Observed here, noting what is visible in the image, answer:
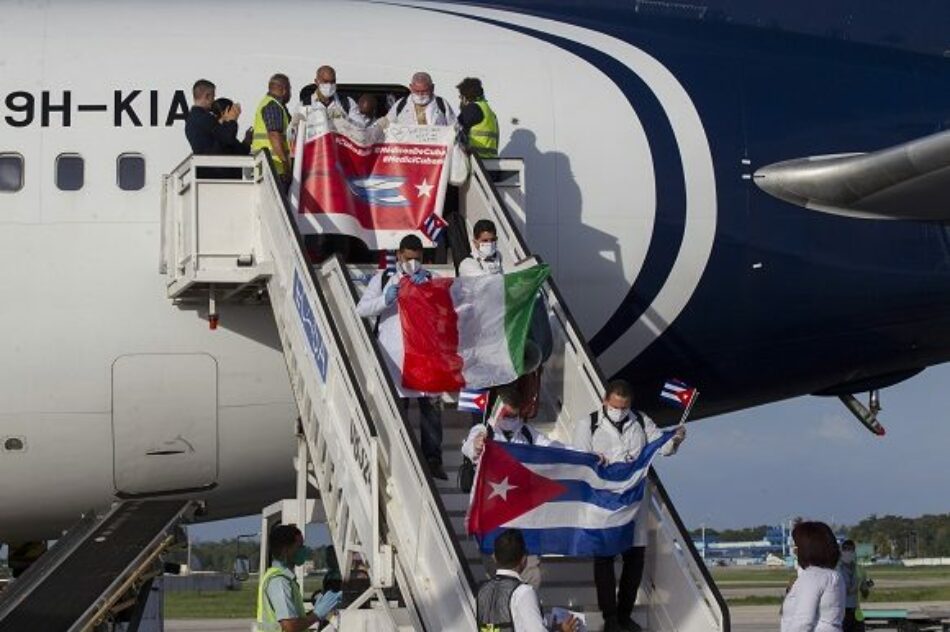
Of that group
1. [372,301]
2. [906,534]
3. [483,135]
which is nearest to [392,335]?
[372,301]

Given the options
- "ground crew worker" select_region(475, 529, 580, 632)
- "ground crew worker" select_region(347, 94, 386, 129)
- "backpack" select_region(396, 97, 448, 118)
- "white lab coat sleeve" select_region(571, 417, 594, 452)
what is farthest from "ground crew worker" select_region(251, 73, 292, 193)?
"ground crew worker" select_region(475, 529, 580, 632)

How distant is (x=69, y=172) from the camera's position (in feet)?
53.1

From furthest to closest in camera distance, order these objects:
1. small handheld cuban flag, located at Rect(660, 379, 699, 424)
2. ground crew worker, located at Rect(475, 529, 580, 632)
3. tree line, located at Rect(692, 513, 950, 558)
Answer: tree line, located at Rect(692, 513, 950, 558) < small handheld cuban flag, located at Rect(660, 379, 699, 424) < ground crew worker, located at Rect(475, 529, 580, 632)

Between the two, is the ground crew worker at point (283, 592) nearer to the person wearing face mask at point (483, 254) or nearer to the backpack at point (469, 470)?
the backpack at point (469, 470)

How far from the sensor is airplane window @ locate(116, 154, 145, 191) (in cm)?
1619

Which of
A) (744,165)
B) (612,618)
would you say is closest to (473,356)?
(612,618)

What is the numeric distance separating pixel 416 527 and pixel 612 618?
141 centimetres

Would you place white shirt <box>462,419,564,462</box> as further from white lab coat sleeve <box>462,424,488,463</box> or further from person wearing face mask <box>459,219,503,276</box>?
person wearing face mask <box>459,219,503,276</box>

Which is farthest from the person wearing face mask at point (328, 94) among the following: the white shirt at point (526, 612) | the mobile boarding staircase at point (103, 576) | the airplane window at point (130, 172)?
the white shirt at point (526, 612)

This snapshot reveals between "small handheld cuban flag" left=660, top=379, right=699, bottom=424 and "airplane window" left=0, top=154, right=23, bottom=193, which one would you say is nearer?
"small handheld cuban flag" left=660, top=379, right=699, bottom=424

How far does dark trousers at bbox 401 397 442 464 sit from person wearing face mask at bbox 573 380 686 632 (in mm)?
1264

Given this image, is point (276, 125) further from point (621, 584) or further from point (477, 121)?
point (621, 584)

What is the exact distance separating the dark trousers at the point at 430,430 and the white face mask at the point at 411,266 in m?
0.94

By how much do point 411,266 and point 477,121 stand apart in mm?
2754
